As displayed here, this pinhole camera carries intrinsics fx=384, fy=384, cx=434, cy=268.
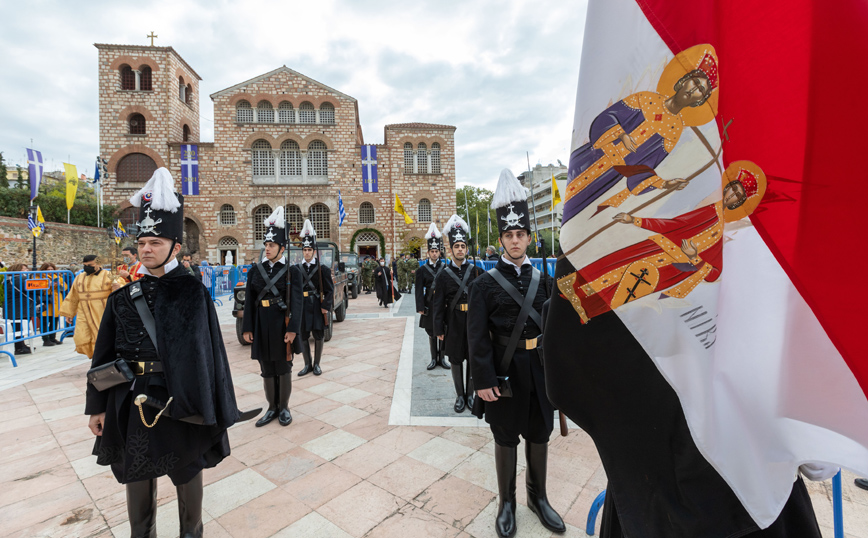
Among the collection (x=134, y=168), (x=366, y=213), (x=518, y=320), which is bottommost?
(x=518, y=320)

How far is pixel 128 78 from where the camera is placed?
1097 inches

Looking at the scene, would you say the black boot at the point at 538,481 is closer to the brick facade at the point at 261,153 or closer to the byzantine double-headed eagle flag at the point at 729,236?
the byzantine double-headed eagle flag at the point at 729,236

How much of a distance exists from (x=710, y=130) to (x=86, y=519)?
4009mm

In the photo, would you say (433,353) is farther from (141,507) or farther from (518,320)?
(141,507)

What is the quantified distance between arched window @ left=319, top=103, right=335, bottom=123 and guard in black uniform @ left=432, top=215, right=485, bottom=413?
27.6 meters

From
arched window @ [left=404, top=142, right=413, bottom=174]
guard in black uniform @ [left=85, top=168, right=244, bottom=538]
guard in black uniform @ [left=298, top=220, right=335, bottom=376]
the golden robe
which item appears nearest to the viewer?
guard in black uniform @ [left=85, top=168, right=244, bottom=538]

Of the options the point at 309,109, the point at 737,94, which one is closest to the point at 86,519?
the point at 737,94

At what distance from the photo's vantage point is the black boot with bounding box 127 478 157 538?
83.3 inches

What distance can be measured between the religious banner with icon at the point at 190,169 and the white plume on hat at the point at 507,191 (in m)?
31.0

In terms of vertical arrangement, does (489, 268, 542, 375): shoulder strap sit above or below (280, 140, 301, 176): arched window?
below

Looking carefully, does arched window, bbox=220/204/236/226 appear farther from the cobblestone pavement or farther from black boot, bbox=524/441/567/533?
black boot, bbox=524/441/567/533

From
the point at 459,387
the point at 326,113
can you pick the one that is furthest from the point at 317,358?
the point at 326,113

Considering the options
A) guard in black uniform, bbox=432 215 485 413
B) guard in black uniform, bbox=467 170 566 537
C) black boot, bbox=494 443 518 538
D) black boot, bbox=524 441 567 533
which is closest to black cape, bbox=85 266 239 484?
guard in black uniform, bbox=467 170 566 537

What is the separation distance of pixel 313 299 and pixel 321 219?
25.3 metres
